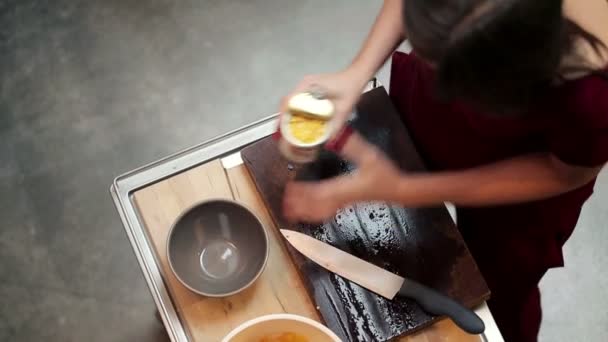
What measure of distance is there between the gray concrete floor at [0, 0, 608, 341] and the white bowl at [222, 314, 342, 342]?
0.71m

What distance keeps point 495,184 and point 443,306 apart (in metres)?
0.16

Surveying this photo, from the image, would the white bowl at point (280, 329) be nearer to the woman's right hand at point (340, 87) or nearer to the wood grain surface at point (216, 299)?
the wood grain surface at point (216, 299)

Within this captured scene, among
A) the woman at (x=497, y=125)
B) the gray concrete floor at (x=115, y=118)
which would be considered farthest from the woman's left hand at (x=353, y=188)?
the gray concrete floor at (x=115, y=118)

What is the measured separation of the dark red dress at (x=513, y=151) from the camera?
2.19 feet

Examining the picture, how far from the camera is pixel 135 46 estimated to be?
1657mm

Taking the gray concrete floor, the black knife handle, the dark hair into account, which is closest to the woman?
the dark hair

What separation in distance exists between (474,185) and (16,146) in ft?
3.91

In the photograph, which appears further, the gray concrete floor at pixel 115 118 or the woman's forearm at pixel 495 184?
the gray concrete floor at pixel 115 118

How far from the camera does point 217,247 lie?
834mm

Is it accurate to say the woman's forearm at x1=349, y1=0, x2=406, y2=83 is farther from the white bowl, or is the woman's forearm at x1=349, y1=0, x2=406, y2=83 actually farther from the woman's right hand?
the white bowl

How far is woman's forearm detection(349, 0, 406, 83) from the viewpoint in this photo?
0.84 m

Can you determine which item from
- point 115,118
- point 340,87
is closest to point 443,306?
point 340,87

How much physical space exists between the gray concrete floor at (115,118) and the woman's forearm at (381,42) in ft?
2.52

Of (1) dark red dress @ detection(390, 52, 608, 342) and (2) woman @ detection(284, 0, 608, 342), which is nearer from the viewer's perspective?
(2) woman @ detection(284, 0, 608, 342)
